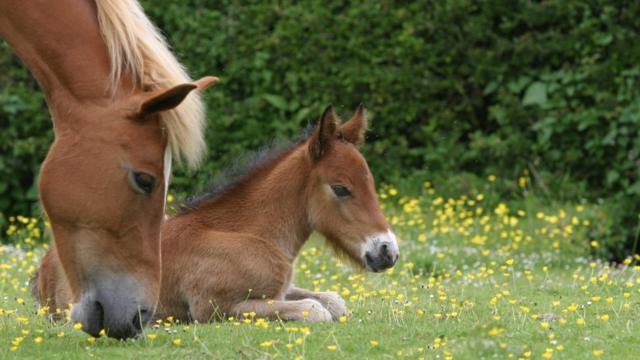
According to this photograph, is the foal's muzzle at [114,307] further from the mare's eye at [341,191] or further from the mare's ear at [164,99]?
the mare's eye at [341,191]

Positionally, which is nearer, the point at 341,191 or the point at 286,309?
the point at 286,309

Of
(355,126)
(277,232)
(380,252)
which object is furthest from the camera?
(355,126)

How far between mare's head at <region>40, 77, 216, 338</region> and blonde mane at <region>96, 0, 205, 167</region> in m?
0.07

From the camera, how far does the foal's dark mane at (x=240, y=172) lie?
7465 mm

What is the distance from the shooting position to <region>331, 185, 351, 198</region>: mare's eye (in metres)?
7.27

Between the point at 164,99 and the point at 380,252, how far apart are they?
218 centimetres

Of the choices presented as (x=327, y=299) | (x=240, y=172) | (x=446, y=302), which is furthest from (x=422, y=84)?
(x=327, y=299)

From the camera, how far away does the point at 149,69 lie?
5582mm

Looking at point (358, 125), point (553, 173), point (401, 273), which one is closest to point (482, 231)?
point (553, 173)

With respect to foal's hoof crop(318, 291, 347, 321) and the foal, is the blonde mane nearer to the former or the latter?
the foal

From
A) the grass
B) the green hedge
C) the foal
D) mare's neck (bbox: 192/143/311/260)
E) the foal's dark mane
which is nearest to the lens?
the grass

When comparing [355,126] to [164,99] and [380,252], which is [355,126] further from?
[164,99]

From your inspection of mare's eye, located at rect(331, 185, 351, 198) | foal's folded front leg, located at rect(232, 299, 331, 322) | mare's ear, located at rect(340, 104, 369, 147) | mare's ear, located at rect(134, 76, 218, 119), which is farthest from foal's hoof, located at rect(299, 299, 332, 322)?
mare's ear, located at rect(134, 76, 218, 119)

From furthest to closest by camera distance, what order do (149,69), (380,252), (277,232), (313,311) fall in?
(277,232)
(380,252)
(313,311)
(149,69)
